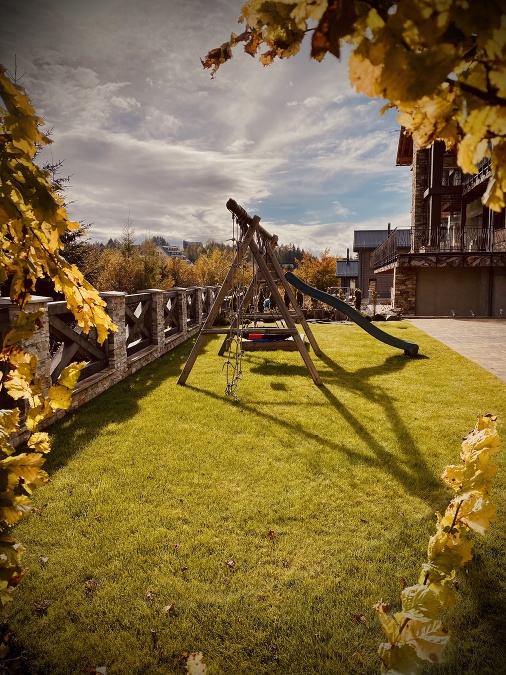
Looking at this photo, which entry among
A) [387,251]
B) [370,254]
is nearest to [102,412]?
[387,251]

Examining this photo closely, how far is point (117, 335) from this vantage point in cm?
755

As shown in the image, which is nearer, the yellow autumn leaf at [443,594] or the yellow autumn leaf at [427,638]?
the yellow autumn leaf at [427,638]

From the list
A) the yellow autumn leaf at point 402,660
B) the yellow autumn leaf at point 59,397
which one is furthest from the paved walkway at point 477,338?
the yellow autumn leaf at point 59,397

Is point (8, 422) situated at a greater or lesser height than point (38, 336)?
lesser

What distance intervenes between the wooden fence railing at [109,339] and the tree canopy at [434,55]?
476 cm

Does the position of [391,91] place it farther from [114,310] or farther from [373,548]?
[114,310]

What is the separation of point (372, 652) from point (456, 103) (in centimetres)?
273

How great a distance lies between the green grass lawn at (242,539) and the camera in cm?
223

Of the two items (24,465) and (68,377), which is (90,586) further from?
(68,377)

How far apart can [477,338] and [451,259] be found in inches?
337

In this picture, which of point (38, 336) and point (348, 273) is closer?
point (38, 336)

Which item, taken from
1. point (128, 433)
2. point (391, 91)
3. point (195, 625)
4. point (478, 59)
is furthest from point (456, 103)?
point (128, 433)

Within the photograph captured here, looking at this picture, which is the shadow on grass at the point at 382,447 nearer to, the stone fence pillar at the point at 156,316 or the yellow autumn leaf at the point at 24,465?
the stone fence pillar at the point at 156,316

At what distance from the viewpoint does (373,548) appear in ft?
9.81
